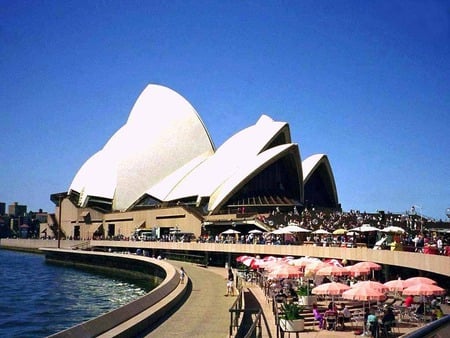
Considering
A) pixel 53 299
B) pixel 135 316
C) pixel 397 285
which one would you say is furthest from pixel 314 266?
pixel 53 299

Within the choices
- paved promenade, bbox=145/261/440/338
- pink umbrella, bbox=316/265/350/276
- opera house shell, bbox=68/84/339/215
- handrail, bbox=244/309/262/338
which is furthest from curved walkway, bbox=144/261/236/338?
opera house shell, bbox=68/84/339/215

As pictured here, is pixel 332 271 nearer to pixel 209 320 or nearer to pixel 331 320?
pixel 331 320

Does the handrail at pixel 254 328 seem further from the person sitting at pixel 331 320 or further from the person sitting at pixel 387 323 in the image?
the person sitting at pixel 331 320

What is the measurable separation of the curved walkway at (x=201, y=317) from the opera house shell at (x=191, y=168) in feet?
102

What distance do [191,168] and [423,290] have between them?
184 feet

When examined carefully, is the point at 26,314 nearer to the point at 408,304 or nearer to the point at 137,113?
the point at 408,304

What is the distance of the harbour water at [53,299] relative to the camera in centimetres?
2278

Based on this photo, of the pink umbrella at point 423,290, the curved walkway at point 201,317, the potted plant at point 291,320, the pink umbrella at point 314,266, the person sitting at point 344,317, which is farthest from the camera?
the pink umbrella at point 314,266

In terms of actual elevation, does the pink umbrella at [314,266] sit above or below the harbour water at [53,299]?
above

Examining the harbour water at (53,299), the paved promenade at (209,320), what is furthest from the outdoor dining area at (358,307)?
the harbour water at (53,299)

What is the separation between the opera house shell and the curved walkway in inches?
1222

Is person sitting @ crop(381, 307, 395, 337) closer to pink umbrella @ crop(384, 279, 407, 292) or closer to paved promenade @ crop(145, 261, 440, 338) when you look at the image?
paved promenade @ crop(145, 261, 440, 338)

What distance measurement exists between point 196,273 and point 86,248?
41492mm

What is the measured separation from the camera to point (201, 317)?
60.1ft
